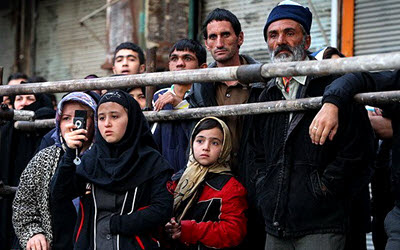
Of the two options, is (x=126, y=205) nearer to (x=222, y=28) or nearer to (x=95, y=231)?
(x=95, y=231)

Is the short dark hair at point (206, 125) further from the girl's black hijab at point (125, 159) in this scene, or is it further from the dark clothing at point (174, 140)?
the girl's black hijab at point (125, 159)

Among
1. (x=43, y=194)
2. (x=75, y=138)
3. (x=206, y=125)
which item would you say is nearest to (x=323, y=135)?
(x=206, y=125)

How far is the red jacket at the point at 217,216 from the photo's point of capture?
4402 millimetres

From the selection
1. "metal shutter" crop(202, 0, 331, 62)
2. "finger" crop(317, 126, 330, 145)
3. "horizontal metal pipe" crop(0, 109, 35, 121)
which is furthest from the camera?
"metal shutter" crop(202, 0, 331, 62)

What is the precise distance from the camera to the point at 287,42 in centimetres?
Result: 431

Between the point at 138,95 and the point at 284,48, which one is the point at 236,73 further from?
the point at 138,95

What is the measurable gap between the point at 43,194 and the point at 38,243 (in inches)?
12.7

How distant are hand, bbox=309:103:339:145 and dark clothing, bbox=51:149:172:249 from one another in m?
0.97

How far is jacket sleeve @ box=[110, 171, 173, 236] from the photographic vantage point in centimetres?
408

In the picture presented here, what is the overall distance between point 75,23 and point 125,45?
14.3 ft

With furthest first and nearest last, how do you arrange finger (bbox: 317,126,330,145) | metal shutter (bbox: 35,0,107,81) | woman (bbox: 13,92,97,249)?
metal shutter (bbox: 35,0,107,81)
woman (bbox: 13,92,97,249)
finger (bbox: 317,126,330,145)

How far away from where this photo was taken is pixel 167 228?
4.41 meters

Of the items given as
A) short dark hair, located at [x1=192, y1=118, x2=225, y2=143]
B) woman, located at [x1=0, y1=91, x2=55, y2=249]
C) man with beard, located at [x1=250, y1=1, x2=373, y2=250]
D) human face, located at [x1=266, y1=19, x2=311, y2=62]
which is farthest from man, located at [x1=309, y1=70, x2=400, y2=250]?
woman, located at [x1=0, y1=91, x2=55, y2=249]

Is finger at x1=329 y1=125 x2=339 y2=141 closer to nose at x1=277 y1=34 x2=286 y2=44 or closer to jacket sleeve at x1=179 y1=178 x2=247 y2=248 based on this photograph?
nose at x1=277 y1=34 x2=286 y2=44
